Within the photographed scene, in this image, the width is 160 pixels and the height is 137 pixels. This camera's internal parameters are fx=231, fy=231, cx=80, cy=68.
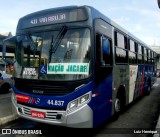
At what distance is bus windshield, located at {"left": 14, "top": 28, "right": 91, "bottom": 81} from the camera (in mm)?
5086

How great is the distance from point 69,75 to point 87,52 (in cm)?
65

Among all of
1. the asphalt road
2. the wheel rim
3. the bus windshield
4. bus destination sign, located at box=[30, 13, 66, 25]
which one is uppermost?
bus destination sign, located at box=[30, 13, 66, 25]

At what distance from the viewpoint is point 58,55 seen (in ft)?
17.3

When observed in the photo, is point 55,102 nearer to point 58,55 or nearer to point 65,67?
point 65,67

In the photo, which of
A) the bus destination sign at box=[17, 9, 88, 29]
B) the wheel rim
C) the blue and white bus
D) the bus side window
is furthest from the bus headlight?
the wheel rim

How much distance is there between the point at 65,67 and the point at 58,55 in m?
0.35

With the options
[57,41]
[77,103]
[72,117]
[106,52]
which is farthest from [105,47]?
[72,117]

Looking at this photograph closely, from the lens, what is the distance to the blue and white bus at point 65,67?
5.02 m

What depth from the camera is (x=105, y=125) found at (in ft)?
22.3

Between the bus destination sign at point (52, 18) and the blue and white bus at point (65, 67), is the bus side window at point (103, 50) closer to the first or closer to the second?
the blue and white bus at point (65, 67)

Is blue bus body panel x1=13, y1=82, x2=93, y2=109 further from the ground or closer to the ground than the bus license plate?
further from the ground

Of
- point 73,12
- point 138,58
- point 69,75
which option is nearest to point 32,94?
point 69,75

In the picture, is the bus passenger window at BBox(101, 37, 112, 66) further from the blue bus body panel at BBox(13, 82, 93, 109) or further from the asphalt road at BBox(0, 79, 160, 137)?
the asphalt road at BBox(0, 79, 160, 137)

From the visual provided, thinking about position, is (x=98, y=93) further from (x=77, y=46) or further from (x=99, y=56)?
(x=77, y=46)
